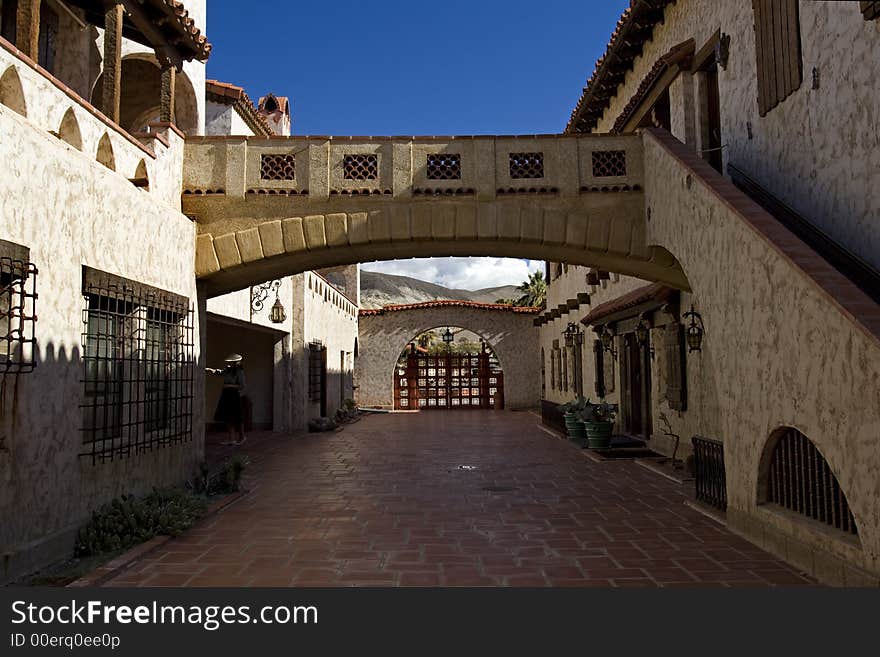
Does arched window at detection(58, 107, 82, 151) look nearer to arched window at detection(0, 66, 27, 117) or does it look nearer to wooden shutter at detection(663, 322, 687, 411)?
arched window at detection(0, 66, 27, 117)

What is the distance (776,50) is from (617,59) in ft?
20.3

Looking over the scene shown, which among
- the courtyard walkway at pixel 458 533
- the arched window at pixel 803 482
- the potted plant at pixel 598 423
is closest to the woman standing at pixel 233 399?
the courtyard walkway at pixel 458 533

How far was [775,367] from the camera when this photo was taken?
17.7 feet

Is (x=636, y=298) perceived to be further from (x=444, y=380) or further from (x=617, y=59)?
(x=444, y=380)

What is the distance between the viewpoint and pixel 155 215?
774 centimetres

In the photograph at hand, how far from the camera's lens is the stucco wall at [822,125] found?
236 inches

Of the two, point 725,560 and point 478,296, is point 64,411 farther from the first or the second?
point 478,296

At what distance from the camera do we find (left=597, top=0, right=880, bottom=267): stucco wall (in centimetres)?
600

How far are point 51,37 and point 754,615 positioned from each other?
34.1 ft

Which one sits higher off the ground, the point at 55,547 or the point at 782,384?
the point at 782,384

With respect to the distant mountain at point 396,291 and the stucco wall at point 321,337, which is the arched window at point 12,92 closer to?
the stucco wall at point 321,337

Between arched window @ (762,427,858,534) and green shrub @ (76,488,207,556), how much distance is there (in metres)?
5.50

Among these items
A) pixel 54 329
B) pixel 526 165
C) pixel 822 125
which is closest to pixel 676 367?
pixel 526 165

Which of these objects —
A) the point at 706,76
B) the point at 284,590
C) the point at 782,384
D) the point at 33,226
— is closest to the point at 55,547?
the point at 284,590
